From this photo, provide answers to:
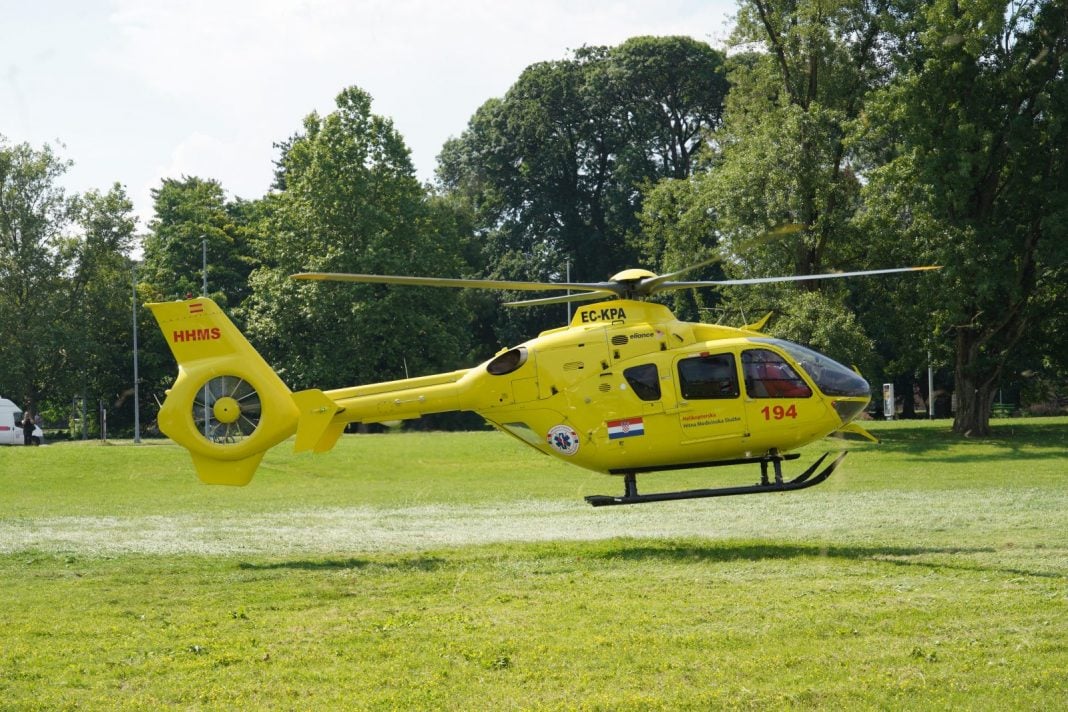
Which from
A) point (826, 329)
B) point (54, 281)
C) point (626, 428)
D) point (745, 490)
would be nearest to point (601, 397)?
point (626, 428)

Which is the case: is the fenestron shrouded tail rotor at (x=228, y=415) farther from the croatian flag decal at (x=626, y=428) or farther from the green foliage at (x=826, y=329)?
the green foliage at (x=826, y=329)

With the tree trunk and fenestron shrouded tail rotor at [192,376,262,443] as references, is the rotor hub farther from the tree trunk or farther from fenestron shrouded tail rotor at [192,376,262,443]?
the tree trunk

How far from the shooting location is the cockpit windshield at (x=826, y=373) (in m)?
18.1

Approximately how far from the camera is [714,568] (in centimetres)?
1599

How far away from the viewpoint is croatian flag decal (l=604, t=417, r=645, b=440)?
60.3 feet

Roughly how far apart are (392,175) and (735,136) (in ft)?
76.0

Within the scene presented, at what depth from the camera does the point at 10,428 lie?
57.4 m

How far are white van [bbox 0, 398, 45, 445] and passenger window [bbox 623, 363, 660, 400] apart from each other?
4652 cm

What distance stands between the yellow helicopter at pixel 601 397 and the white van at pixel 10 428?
4231 cm

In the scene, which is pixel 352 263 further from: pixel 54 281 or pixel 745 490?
pixel 745 490

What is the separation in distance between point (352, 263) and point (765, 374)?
47.2m

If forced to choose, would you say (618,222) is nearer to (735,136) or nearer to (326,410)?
(735,136)

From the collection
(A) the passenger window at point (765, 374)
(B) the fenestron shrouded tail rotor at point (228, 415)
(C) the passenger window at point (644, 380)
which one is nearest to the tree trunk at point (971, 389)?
(A) the passenger window at point (765, 374)

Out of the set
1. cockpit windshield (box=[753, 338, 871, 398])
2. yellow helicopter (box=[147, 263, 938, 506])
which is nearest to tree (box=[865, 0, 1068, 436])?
cockpit windshield (box=[753, 338, 871, 398])
